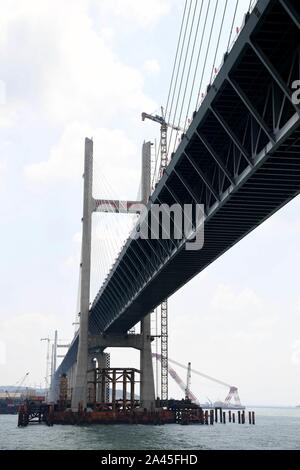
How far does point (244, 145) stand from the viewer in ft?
111

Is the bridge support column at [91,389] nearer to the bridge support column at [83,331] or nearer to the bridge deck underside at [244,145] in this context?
the bridge support column at [83,331]

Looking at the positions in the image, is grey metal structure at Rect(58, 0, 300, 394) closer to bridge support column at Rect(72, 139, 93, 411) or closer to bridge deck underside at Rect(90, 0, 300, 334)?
bridge deck underside at Rect(90, 0, 300, 334)

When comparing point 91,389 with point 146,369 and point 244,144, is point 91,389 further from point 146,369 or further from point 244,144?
point 244,144

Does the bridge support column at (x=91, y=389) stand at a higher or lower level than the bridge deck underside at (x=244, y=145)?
Answer: lower

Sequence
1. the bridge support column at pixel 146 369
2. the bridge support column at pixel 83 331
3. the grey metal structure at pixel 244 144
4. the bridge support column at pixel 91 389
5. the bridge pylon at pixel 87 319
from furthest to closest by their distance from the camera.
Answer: the bridge support column at pixel 91 389
the bridge support column at pixel 146 369
the bridge pylon at pixel 87 319
the bridge support column at pixel 83 331
the grey metal structure at pixel 244 144

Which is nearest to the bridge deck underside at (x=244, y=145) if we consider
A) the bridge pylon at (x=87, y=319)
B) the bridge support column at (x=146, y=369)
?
the bridge pylon at (x=87, y=319)

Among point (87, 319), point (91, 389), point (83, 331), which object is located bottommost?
point (91, 389)

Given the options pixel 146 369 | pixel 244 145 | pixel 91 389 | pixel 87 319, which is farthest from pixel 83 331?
pixel 244 145

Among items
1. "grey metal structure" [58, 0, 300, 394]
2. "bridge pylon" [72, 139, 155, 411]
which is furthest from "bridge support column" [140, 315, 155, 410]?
"grey metal structure" [58, 0, 300, 394]

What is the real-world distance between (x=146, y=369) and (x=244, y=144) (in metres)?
66.3

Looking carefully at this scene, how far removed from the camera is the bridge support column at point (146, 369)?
9581 cm

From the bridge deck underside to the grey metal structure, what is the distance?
4 cm

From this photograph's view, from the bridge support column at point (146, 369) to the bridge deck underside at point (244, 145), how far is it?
4193 cm
